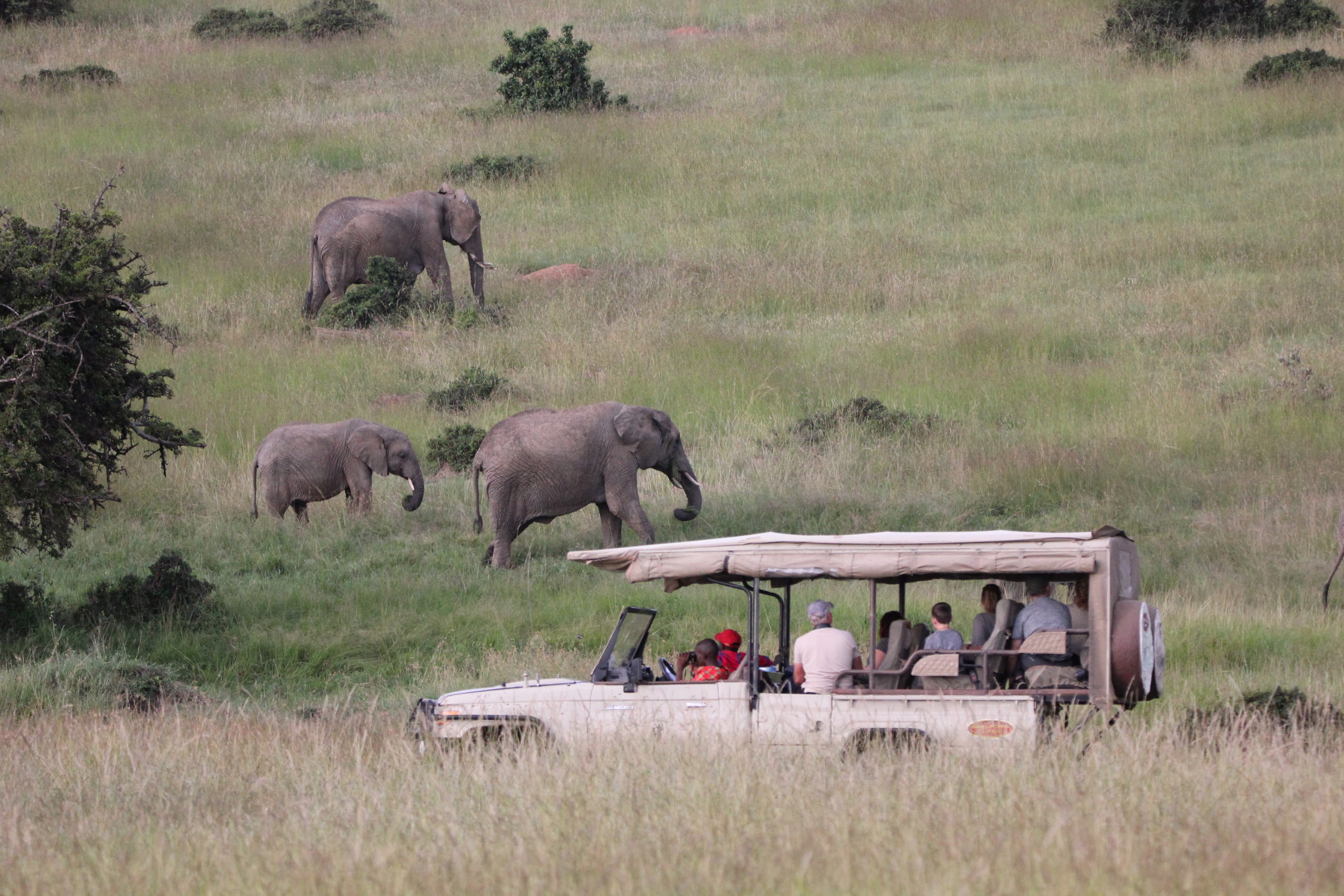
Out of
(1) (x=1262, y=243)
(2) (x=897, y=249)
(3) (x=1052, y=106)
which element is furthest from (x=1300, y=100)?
(2) (x=897, y=249)

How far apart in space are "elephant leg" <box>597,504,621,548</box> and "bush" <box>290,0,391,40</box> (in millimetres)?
33497

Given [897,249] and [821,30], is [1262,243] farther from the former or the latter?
[821,30]

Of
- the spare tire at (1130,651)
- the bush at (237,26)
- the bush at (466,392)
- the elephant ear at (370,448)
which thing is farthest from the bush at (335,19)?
the spare tire at (1130,651)

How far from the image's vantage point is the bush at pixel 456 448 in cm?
2091

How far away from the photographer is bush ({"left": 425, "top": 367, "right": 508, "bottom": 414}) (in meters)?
23.1

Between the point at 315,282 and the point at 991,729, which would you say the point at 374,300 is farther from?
the point at 991,729

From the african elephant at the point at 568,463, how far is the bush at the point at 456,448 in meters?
3.63

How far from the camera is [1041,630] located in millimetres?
9625

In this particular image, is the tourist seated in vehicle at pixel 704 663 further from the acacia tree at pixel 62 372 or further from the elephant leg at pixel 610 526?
the elephant leg at pixel 610 526

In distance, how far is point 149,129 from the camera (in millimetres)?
38562

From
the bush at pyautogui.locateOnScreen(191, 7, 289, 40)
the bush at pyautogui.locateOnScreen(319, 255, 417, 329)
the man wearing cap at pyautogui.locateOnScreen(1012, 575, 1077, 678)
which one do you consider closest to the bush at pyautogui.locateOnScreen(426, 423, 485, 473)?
the bush at pyautogui.locateOnScreen(319, 255, 417, 329)

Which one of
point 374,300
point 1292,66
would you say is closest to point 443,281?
point 374,300

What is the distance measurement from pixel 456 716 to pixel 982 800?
3.68m

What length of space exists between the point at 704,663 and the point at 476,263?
1758 cm
